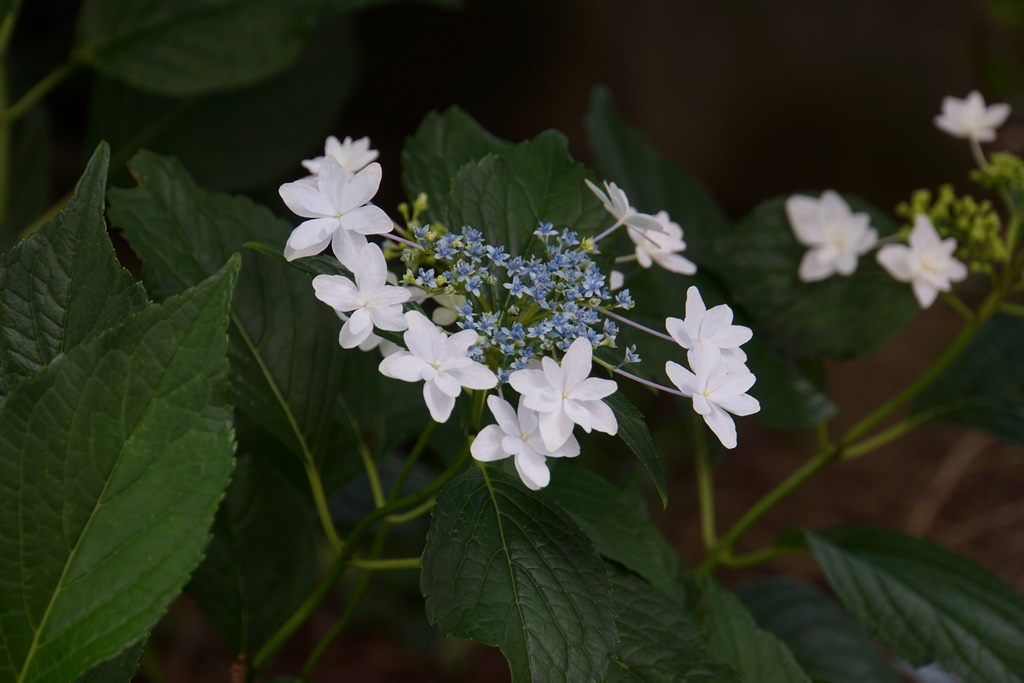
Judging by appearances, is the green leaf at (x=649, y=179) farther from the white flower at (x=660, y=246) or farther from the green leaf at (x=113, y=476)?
the green leaf at (x=113, y=476)

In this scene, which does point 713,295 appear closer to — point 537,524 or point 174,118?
point 537,524

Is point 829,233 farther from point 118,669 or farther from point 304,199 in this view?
point 118,669

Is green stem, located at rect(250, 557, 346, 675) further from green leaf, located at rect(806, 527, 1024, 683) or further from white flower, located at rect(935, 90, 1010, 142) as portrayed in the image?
white flower, located at rect(935, 90, 1010, 142)

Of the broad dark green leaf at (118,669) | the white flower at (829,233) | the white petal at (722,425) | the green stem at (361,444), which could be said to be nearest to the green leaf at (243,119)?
the green stem at (361,444)

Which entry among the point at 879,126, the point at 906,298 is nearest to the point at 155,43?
the point at 906,298

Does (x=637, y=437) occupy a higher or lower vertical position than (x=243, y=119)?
lower

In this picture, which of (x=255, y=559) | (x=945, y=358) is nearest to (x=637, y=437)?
(x=255, y=559)
